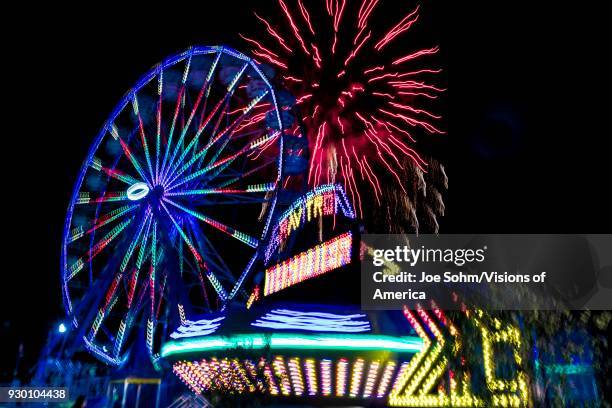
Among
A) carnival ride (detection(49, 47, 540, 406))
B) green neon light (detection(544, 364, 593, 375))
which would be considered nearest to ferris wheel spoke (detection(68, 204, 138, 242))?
carnival ride (detection(49, 47, 540, 406))

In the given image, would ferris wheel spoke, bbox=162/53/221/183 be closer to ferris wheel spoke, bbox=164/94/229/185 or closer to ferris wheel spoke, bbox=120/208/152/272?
ferris wheel spoke, bbox=164/94/229/185

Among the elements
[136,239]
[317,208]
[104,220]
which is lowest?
[136,239]

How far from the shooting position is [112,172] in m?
19.8

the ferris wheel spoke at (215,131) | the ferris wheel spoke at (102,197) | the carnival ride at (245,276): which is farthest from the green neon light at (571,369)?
the ferris wheel spoke at (102,197)

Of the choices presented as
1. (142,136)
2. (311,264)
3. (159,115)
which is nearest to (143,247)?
(142,136)

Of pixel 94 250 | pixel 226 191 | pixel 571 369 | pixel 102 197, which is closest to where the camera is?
pixel 226 191

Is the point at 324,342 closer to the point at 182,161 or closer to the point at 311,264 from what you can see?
the point at 311,264

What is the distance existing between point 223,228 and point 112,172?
5340mm

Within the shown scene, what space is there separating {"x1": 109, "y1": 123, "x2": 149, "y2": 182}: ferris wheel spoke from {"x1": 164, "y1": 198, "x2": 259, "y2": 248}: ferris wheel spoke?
1686 millimetres

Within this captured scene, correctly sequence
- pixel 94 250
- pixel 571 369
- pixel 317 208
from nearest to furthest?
1. pixel 571 369
2. pixel 94 250
3. pixel 317 208

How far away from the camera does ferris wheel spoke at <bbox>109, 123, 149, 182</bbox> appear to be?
1873 centimetres

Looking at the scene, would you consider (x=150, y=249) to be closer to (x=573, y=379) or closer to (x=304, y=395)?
(x=304, y=395)

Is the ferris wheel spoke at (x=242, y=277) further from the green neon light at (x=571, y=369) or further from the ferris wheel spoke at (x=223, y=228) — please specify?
the green neon light at (x=571, y=369)

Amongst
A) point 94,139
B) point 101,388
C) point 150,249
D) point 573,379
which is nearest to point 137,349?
point 101,388
